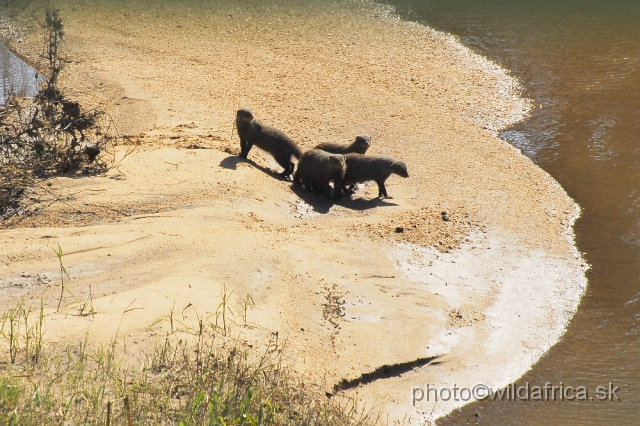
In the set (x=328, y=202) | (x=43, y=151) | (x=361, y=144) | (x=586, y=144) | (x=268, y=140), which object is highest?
(x=586, y=144)

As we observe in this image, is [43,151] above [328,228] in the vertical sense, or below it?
above

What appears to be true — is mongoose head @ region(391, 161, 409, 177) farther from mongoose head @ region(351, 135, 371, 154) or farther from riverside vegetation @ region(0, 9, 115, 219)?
riverside vegetation @ region(0, 9, 115, 219)

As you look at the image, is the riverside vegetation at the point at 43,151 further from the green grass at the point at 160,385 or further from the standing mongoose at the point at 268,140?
the green grass at the point at 160,385

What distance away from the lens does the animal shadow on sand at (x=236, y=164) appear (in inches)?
298

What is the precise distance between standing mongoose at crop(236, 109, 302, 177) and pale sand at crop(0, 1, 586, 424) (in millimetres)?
301

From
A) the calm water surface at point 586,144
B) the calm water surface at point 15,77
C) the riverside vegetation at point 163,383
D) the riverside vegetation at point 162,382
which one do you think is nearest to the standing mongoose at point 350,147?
the calm water surface at point 586,144

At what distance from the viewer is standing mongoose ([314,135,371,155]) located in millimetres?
8383

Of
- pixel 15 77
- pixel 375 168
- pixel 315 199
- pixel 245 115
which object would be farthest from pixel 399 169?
pixel 15 77

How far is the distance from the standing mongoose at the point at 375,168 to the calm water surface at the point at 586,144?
6.41 ft

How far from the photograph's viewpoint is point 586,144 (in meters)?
9.02

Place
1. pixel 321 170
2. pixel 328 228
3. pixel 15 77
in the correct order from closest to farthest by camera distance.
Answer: pixel 328 228 < pixel 321 170 < pixel 15 77

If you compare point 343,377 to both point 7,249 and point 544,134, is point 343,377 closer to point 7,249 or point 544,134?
point 7,249

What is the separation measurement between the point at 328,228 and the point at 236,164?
4.98ft

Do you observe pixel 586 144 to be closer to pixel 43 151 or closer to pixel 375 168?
pixel 375 168
